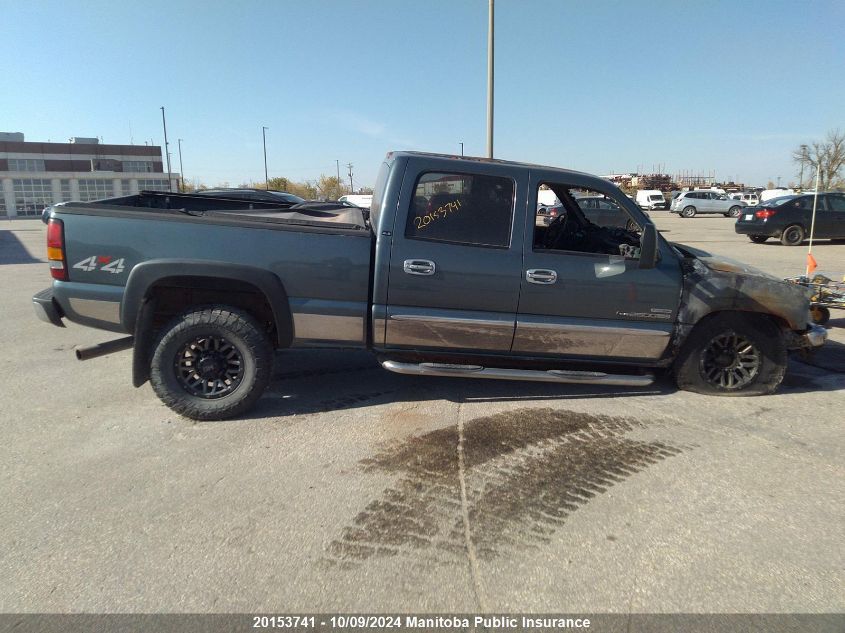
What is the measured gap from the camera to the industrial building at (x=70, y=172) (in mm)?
60375

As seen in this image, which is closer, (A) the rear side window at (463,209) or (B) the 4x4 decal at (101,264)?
(B) the 4x4 decal at (101,264)

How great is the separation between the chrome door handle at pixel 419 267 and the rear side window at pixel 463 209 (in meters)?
0.19

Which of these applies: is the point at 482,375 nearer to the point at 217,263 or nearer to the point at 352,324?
the point at 352,324

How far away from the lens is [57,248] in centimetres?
389

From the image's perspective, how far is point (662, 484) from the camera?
3.37m

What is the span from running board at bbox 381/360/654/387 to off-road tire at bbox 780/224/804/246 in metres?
16.1

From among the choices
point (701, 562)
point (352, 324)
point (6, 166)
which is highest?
point (6, 166)

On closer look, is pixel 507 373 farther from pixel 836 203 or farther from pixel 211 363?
pixel 836 203

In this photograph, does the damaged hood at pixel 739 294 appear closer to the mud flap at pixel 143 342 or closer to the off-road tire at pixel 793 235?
the mud flap at pixel 143 342

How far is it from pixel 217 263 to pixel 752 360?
4.41m

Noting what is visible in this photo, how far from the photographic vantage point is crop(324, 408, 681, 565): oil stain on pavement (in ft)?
9.21

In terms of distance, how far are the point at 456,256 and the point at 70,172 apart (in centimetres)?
7847

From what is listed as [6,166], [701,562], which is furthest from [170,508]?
[6,166]

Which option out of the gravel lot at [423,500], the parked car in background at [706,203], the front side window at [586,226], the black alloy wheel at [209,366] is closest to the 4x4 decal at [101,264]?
the black alloy wheel at [209,366]
